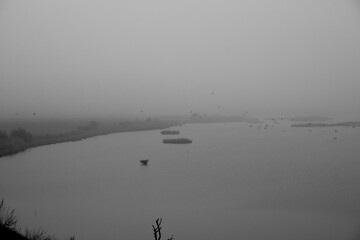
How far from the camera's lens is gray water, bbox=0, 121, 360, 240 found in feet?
37.2

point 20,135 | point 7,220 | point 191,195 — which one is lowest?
point 191,195

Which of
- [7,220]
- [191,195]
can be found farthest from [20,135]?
[7,220]

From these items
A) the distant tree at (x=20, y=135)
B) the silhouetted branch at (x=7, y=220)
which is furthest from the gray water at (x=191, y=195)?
the distant tree at (x=20, y=135)

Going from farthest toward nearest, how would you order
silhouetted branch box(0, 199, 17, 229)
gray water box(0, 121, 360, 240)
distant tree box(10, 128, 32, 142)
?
distant tree box(10, 128, 32, 142)
gray water box(0, 121, 360, 240)
silhouetted branch box(0, 199, 17, 229)

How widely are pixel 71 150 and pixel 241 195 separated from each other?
22.0 metres

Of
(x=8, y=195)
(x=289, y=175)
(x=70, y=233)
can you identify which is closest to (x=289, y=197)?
(x=289, y=175)

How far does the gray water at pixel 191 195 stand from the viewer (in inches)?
447

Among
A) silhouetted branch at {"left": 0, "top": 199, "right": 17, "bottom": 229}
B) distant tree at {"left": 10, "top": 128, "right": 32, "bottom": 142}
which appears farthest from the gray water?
distant tree at {"left": 10, "top": 128, "right": 32, "bottom": 142}

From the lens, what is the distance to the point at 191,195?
50.6 feet

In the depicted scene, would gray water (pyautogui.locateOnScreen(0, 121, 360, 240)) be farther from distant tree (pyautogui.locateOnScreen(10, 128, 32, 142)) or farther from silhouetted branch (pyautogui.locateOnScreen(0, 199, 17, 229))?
distant tree (pyautogui.locateOnScreen(10, 128, 32, 142))

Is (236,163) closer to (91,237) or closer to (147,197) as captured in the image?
(147,197)

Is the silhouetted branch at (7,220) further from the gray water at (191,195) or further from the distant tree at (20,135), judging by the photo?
the distant tree at (20,135)

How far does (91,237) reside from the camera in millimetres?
10727

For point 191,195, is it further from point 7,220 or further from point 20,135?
point 20,135
